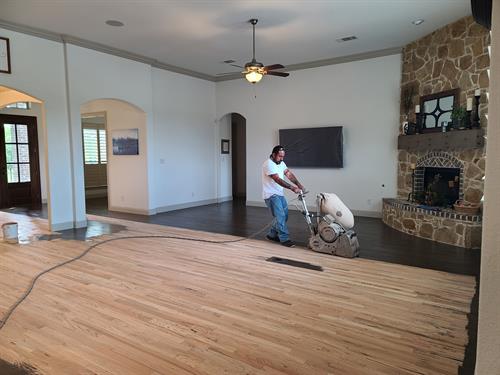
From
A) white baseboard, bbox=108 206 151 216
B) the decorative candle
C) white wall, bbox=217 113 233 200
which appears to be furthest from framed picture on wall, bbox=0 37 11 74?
the decorative candle

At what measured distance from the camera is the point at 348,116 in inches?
307

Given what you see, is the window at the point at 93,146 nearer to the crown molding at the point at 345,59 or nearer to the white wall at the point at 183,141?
the white wall at the point at 183,141

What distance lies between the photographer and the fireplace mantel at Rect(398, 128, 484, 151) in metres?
5.35

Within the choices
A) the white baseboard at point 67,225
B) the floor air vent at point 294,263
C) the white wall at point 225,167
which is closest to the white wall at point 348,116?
the white wall at point 225,167

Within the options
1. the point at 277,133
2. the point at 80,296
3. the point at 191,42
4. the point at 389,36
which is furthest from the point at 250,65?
the point at 80,296

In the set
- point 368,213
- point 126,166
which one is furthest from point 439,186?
point 126,166

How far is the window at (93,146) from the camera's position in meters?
11.9

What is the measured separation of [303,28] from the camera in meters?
5.92

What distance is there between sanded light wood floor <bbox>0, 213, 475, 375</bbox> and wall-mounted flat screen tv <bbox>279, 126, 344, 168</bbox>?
3.73 meters

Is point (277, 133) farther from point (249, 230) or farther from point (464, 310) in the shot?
point (464, 310)

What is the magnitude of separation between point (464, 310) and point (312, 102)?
5.96 meters

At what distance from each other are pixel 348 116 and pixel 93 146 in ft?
28.2

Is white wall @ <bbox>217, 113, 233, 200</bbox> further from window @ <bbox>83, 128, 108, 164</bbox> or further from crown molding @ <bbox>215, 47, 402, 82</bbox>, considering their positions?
window @ <bbox>83, 128, 108, 164</bbox>

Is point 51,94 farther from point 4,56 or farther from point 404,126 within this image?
point 404,126
